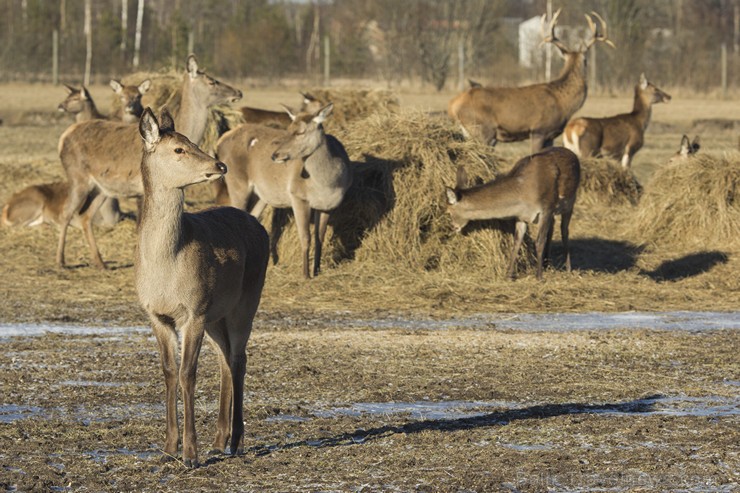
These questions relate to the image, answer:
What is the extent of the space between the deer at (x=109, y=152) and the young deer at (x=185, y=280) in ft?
24.7

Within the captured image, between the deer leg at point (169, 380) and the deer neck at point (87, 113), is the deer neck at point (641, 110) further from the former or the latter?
the deer leg at point (169, 380)

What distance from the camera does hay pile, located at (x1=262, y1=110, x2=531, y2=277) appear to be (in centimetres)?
1489

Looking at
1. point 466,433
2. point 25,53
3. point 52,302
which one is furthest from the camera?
point 25,53

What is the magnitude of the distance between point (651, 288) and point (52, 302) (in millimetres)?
6044

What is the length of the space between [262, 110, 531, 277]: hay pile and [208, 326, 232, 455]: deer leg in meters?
7.11

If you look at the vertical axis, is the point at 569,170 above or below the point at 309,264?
above

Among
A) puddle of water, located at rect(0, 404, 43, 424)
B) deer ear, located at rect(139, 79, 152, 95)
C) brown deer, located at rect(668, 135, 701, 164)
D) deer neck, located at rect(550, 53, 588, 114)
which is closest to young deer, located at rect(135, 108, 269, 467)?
puddle of water, located at rect(0, 404, 43, 424)

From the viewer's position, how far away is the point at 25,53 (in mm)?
53031

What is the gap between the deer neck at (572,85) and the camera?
1916cm

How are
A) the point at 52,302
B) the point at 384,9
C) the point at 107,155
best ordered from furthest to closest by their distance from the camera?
the point at 384,9
the point at 107,155
the point at 52,302

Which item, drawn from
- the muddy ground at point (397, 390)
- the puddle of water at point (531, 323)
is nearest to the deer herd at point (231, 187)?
the muddy ground at point (397, 390)

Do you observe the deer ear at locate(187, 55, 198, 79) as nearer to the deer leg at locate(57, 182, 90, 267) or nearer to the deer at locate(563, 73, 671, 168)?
the deer leg at locate(57, 182, 90, 267)

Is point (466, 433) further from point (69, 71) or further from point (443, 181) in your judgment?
point (69, 71)

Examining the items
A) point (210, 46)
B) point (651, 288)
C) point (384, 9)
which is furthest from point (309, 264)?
point (210, 46)
